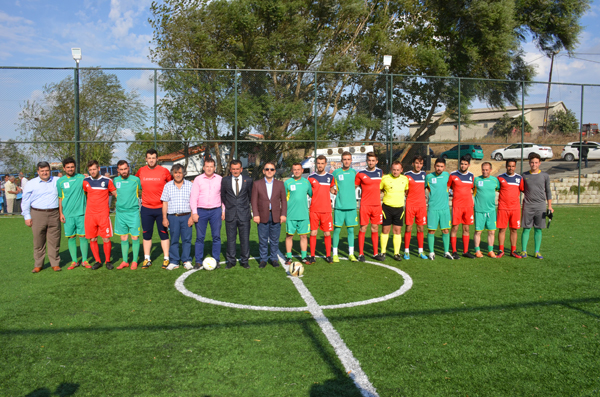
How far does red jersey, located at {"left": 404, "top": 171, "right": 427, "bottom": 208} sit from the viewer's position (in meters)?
7.82

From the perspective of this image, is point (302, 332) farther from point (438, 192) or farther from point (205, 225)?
point (438, 192)

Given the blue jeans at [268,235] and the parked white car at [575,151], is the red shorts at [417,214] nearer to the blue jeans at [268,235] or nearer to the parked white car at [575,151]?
the blue jeans at [268,235]

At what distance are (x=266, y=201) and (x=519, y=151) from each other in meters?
17.1

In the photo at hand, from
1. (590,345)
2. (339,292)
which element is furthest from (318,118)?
(590,345)

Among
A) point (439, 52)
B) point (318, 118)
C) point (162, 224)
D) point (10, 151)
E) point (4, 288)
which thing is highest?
point (439, 52)

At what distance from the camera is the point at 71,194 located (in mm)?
7102

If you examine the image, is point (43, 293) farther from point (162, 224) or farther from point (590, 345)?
point (590, 345)

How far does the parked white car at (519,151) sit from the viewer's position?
16.4 meters

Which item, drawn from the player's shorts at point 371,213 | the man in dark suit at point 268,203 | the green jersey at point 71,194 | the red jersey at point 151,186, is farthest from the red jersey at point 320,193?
the green jersey at point 71,194

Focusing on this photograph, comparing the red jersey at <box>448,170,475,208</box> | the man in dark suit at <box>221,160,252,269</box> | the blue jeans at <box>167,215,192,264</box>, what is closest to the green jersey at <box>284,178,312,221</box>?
the man in dark suit at <box>221,160,252,269</box>

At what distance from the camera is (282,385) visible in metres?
3.20

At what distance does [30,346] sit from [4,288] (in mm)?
2697

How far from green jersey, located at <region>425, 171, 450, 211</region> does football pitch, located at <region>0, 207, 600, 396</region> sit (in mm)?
1335

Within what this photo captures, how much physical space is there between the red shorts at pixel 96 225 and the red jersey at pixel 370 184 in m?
4.67
